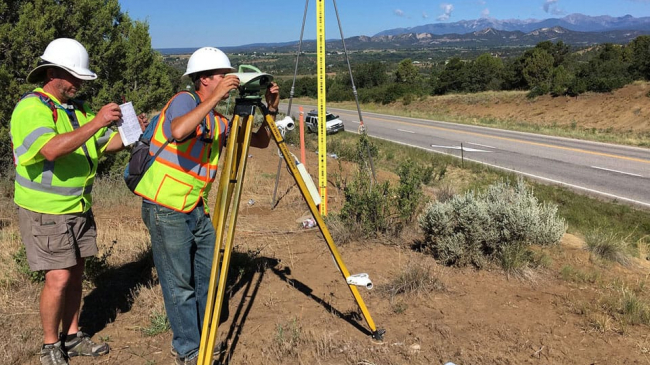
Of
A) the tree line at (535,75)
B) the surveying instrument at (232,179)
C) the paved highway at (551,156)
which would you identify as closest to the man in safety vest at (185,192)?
the surveying instrument at (232,179)

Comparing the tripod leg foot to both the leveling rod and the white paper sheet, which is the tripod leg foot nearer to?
the leveling rod

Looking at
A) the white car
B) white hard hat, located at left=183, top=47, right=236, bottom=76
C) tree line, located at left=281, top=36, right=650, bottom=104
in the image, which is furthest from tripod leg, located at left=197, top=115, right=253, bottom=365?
tree line, located at left=281, top=36, right=650, bottom=104

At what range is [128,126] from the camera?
2.54m

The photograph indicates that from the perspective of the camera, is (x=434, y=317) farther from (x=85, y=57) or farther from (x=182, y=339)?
(x=85, y=57)

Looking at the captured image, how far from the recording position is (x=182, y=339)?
8.67ft

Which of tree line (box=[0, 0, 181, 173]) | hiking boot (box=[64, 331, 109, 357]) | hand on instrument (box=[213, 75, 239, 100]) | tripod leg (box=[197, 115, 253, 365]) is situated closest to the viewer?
hand on instrument (box=[213, 75, 239, 100])

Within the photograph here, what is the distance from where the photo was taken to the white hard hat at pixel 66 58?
2529 mm

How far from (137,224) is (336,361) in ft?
13.0

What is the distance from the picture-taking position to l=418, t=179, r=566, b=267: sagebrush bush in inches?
159

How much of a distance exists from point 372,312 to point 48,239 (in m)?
2.11

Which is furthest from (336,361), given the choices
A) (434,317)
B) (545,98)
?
(545,98)

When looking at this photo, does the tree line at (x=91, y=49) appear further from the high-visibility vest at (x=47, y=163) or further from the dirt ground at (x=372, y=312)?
the high-visibility vest at (x=47, y=163)

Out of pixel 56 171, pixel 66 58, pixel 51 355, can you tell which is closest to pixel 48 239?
pixel 56 171

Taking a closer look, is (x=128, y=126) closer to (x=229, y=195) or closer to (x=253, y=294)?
(x=229, y=195)
